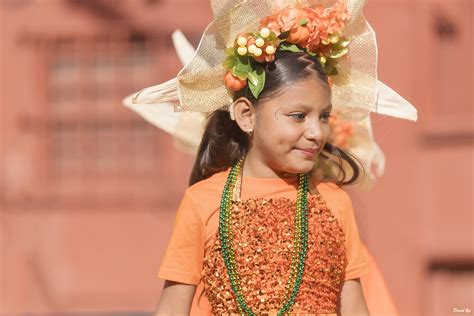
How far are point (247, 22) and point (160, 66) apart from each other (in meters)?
5.27

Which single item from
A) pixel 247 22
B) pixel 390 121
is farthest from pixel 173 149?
pixel 247 22

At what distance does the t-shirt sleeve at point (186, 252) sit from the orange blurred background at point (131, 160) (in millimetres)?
4492

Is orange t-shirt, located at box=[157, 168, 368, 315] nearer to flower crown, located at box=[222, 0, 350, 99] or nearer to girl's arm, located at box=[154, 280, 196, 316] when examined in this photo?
girl's arm, located at box=[154, 280, 196, 316]

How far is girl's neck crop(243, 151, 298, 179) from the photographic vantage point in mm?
3336

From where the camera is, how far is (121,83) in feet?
28.7

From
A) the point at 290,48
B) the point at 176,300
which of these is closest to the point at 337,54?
the point at 290,48

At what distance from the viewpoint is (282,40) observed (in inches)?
130

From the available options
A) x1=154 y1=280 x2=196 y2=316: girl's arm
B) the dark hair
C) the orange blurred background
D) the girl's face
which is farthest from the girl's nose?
the orange blurred background

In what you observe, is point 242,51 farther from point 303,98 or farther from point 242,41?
point 303,98

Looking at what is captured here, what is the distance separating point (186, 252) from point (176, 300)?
140mm

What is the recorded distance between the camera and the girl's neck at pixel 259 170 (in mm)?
3336

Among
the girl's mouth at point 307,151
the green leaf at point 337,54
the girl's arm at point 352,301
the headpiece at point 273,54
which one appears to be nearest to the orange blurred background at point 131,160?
the headpiece at point 273,54

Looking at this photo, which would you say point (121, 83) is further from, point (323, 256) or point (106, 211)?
point (323, 256)

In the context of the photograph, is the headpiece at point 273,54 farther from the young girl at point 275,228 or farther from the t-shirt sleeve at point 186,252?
the t-shirt sleeve at point 186,252
